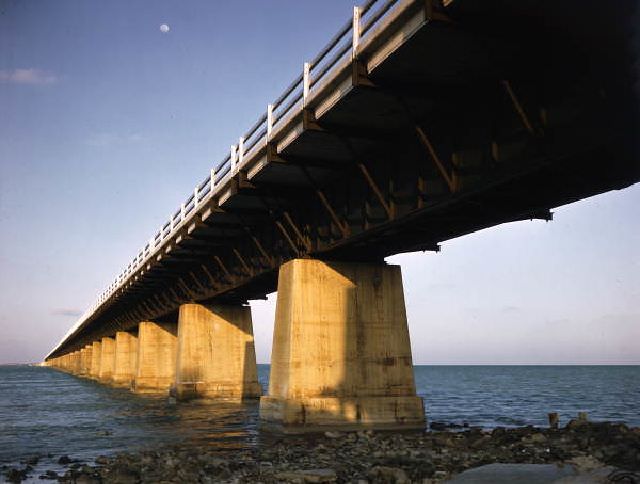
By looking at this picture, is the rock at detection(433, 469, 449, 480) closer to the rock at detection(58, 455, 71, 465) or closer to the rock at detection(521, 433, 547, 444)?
the rock at detection(521, 433, 547, 444)

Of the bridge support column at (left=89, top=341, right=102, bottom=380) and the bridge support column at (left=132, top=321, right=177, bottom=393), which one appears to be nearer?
the bridge support column at (left=132, top=321, right=177, bottom=393)

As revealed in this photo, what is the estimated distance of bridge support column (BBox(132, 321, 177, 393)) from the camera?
50.9 m

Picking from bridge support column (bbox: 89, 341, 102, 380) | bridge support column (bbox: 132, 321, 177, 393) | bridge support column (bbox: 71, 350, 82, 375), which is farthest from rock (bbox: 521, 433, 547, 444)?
bridge support column (bbox: 71, 350, 82, 375)

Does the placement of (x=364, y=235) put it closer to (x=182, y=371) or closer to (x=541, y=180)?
(x=541, y=180)

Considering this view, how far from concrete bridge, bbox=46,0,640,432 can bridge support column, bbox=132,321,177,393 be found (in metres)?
20.7

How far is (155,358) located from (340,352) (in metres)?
34.1

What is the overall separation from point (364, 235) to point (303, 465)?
702cm

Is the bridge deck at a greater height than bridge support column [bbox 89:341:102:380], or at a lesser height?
greater

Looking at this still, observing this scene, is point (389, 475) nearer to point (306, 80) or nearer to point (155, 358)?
point (306, 80)

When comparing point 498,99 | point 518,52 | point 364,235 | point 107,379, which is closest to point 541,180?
point 498,99

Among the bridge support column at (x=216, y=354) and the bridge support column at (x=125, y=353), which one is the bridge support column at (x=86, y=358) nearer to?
the bridge support column at (x=125, y=353)

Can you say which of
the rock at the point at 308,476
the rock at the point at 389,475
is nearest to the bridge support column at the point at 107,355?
the rock at the point at 308,476

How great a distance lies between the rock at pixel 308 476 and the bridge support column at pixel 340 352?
7317mm

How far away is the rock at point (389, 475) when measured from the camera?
12578 mm
